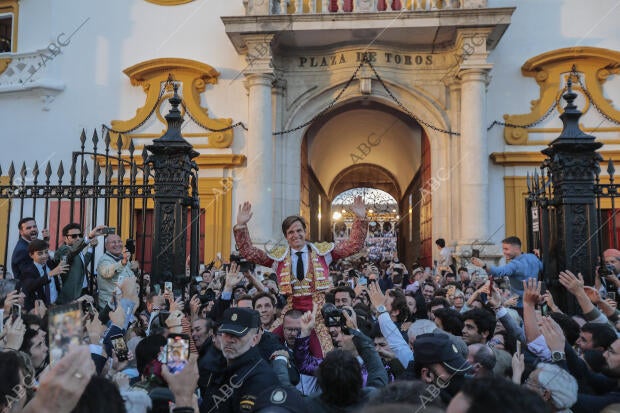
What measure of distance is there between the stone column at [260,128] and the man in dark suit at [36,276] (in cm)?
850

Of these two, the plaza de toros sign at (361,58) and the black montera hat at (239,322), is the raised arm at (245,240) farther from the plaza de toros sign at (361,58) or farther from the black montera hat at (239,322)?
the plaza de toros sign at (361,58)

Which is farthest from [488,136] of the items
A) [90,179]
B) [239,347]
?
[239,347]

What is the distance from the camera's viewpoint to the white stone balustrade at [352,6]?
1573cm

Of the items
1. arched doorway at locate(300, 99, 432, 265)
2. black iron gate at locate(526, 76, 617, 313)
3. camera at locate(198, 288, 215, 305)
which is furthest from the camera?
arched doorway at locate(300, 99, 432, 265)

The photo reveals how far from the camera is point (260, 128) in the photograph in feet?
52.3

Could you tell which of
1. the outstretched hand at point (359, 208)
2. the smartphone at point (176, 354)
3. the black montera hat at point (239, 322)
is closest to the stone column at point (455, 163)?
the outstretched hand at point (359, 208)

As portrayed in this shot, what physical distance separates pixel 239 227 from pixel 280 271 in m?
0.67

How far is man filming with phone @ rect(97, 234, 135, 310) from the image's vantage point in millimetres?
7367

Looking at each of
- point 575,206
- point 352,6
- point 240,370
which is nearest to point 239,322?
point 240,370

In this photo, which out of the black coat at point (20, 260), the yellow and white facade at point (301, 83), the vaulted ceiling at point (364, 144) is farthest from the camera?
the vaulted ceiling at point (364, 144)

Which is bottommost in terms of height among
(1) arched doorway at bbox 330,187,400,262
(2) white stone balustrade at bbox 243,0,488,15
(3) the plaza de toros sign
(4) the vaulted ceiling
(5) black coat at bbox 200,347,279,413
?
(5) black coat at bbox 200,347,279,413

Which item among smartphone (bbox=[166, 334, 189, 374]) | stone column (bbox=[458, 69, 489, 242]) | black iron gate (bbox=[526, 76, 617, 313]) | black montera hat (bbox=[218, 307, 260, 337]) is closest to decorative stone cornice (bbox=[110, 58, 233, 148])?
stone column (bbox=[458, 69, 489, 242])

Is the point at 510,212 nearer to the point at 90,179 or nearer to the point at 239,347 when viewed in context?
the point at 90,179

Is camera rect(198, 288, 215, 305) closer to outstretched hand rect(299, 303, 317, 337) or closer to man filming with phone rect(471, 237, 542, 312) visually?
outstretched hand rect(299, 303, 317, 337)
